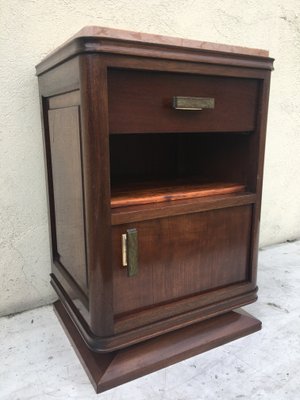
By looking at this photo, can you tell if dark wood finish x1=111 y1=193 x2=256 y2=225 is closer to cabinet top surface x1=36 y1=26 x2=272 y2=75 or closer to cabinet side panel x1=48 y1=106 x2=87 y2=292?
cabinet side panel x1=48 y1=106 x2=87 y2=292

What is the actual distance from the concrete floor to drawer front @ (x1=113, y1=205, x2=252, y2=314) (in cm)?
14

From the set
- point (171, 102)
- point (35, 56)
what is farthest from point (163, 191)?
point (35, 56)

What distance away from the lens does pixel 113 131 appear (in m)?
0.60

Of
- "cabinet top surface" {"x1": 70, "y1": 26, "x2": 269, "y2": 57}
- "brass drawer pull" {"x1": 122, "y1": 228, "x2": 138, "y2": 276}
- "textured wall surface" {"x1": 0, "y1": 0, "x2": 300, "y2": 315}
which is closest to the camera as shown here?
"cabinet top surface" {"x1": 70, "y1": 26, "x2": 269, "y2": 57}

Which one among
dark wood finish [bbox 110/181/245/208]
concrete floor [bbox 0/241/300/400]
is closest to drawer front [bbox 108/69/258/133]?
dark wood finish [bbox 110/181/245/208]

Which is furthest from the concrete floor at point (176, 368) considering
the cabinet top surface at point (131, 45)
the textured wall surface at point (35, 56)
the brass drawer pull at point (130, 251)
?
the cabinet top surface at point (131, 45)

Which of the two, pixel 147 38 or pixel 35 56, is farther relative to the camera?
pixel 35 56

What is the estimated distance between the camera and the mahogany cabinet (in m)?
0.59

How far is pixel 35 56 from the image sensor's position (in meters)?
0.85

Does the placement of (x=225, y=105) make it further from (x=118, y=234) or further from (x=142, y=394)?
(x=142, y=394)

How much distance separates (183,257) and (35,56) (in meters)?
0.58

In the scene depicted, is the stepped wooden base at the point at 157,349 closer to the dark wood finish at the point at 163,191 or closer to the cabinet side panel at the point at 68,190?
the cabinet side panel at the point at 68,190

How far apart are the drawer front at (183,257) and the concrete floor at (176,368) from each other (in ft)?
0.47

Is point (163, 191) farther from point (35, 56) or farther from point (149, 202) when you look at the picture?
point (35, 56)
